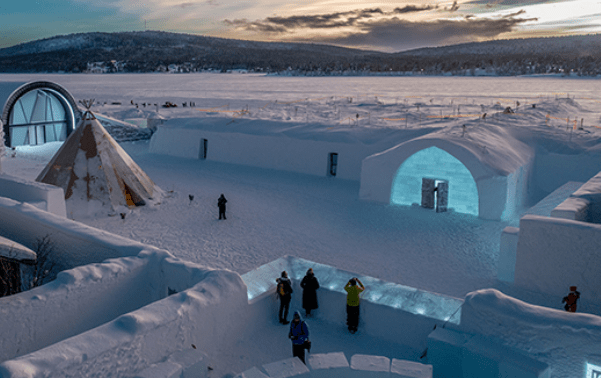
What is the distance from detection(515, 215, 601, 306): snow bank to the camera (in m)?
9.98

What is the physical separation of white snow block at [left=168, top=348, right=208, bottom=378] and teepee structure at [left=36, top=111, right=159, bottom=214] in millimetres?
10781

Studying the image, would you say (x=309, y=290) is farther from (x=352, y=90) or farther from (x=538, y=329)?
(x=352, y=90)

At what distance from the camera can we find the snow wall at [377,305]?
9.11 meters

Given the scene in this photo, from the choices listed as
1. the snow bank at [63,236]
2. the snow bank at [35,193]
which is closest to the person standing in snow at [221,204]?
the snow bank at [35,193]

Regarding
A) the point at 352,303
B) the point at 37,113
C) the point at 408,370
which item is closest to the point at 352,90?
the point at 37,113

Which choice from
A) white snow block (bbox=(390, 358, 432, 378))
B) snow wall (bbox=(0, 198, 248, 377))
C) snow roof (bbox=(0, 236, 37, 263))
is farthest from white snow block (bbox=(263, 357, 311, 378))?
snow roof (bbox=(0, 236, 37, 263))

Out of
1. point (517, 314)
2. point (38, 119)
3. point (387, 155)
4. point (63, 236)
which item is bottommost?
point (517, 314)

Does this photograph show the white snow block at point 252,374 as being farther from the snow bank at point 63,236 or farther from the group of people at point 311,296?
the snow bank at point 63,236

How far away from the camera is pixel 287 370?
22.5 ft

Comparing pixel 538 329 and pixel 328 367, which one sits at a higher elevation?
pixel 538 329

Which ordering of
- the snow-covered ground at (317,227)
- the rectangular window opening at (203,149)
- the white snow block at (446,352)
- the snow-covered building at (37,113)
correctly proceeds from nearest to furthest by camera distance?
1. the white snow block at (446,352)
2. the snow-covered ground at (317,227)
3. the rectangular window opening at (203,149)
4. the snow-covered building at (37,113)

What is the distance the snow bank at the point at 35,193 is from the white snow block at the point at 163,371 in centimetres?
832

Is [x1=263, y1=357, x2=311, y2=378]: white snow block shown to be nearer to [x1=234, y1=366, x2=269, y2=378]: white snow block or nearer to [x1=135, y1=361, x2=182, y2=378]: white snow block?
[x1=234, y1=366, x2=269, y2=378]: white snow block

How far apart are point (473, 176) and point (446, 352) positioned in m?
9.61
